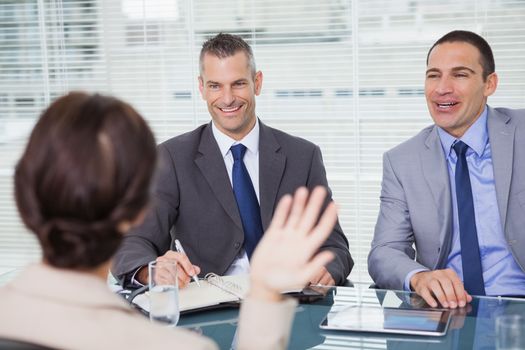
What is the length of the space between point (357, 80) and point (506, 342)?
2861 millimetres

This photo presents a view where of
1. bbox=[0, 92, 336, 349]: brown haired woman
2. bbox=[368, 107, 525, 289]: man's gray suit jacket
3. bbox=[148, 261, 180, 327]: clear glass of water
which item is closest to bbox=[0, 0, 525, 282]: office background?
bbox=[368, 107, 525, 289]: man's gray suit jacket

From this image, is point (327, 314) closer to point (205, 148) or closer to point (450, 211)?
point (450, 211)

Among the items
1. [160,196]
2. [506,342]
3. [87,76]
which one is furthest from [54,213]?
[87,76]

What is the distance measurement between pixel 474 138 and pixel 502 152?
117mm

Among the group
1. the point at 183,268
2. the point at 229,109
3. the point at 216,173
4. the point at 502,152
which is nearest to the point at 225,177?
the point at 216,173

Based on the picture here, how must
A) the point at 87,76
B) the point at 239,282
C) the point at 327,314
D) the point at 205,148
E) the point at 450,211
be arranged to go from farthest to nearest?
the point at 87,76 → the point at 205,148 → the point at 450,211 → the point at 239,282 → the point at 327,314

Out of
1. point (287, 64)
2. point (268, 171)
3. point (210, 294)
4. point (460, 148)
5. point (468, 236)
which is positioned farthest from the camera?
point (287, 64)

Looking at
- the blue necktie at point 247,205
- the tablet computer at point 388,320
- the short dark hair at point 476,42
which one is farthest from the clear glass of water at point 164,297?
the short dark hair at point 476,42

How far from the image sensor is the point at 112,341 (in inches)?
38.5

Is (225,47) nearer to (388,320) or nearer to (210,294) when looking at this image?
(210,294)

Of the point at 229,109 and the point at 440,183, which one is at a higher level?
the point at 229,109

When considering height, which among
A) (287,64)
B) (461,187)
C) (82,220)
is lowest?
(461,187)

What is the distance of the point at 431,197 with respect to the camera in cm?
264

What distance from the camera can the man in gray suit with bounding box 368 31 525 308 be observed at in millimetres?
2555
